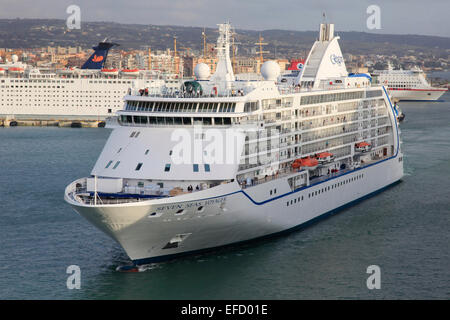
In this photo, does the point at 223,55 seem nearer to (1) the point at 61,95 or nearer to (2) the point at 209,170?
(2) the point at 209,170

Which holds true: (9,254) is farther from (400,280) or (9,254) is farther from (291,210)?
(400,280)

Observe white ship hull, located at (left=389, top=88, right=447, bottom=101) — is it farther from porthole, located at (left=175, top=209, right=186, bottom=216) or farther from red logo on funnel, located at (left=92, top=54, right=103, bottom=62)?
porthole, located at (left=175, top=209, right=186, bottom=216)

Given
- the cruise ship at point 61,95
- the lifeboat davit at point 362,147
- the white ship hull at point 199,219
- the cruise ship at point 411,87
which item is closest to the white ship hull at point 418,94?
the cruise ship at point 411,87

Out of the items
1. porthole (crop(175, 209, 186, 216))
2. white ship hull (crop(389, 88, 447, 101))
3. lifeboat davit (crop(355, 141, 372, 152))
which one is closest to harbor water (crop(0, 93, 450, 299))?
porthole (crop(175, 209, 186, 216))

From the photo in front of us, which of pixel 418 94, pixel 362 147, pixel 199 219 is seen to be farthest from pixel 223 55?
pixel 418 94

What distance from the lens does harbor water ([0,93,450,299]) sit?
19344 millimetres

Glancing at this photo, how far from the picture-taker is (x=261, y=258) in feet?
71.9

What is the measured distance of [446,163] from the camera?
4138 centimetres

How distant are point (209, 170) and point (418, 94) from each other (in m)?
99.1

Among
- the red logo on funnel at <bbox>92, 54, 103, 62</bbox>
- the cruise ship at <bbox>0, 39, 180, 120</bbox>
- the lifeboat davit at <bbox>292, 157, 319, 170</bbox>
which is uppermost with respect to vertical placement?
the red logo on funnel at <bbox>92, 54, 103, 62</bbox>

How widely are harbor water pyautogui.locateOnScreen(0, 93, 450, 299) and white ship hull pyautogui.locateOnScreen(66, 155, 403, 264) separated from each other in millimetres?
472

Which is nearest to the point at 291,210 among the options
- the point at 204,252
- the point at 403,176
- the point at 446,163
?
the point at 204,252

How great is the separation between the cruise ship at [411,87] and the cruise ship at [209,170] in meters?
89.7

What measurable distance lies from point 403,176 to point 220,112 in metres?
18.4
